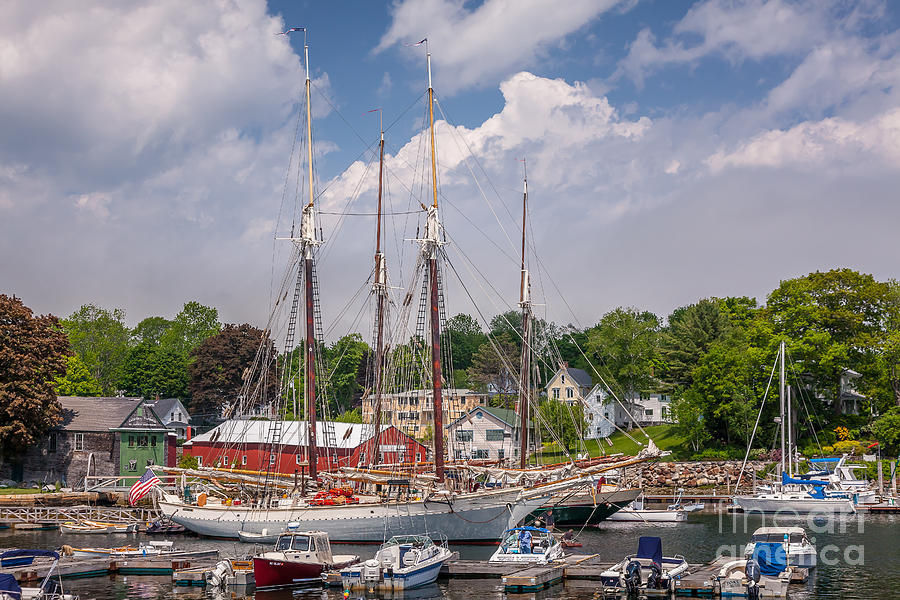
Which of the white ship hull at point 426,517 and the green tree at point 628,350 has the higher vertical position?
the green tree at point 628,350

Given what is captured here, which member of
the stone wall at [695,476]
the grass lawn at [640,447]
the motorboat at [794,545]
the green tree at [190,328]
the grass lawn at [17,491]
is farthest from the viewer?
the green tree at [190,328]

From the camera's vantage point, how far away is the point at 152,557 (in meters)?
44.8

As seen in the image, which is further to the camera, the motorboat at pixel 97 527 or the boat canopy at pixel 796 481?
the boat canopy at pixel 796 481

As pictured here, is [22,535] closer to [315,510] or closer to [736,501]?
[315,510]

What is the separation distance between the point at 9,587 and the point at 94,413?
58295mm

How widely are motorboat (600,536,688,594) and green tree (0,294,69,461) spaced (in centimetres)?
6355

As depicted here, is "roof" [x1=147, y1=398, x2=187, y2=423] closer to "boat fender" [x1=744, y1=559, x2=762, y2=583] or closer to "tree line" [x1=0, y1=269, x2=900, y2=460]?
"tree line" [x1=0, y1=269, x2=900, y2=460]

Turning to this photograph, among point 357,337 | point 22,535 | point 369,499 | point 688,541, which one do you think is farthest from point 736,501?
point 357,337

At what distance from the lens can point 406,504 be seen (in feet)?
170

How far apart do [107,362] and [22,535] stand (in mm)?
104187

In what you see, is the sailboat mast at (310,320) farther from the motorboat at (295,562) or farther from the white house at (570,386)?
the white house at (570,386)

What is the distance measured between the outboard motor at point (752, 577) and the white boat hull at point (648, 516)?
29866mm

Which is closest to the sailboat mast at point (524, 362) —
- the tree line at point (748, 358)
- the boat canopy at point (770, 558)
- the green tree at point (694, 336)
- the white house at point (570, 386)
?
the tree line at point (748, 358)

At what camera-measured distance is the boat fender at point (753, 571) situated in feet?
114
